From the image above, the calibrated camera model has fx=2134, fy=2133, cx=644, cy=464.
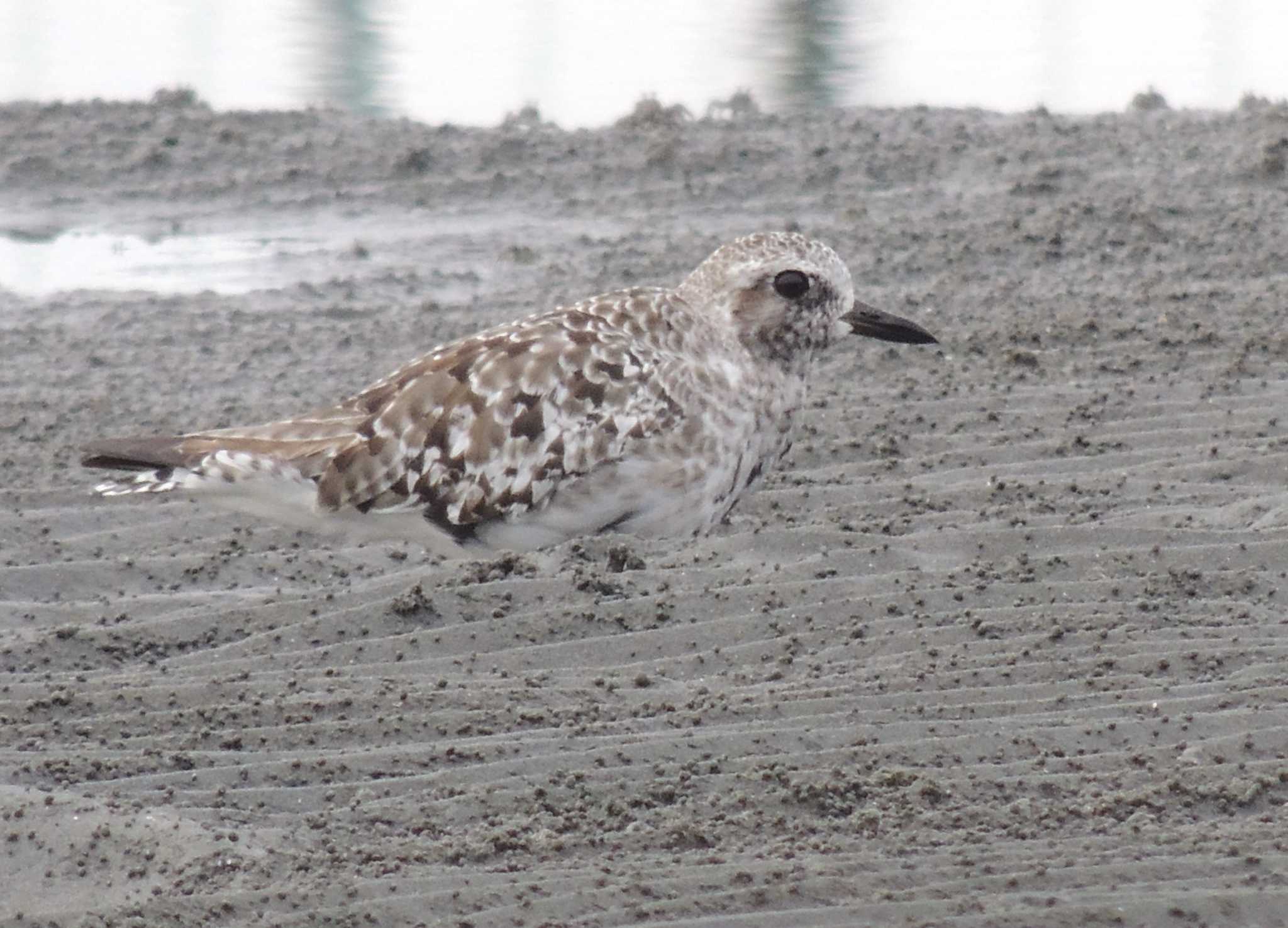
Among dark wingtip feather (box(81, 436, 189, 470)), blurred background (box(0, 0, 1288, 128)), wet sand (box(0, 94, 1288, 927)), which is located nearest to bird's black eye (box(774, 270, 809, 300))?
wet sand (box(0, 94, 1288, 927))

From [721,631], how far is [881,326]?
2.00 m

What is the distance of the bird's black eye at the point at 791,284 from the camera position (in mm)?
8156

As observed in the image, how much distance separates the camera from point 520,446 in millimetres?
7648

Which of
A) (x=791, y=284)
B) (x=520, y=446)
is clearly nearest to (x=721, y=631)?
(x=520, y=446)

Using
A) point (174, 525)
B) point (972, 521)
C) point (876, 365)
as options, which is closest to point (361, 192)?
point (876, 365)

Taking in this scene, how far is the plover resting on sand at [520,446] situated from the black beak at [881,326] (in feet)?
1.89

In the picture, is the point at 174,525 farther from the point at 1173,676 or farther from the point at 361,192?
the point at 361,192

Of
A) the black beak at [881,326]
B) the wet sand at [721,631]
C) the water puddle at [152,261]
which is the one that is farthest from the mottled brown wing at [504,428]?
the water puddle at [152,261]

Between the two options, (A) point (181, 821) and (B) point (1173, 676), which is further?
(B) point (1173, 676)

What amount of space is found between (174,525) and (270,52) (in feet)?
35.4

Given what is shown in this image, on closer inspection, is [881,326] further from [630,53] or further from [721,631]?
[630,53]

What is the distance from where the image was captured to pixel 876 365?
33.3 ft

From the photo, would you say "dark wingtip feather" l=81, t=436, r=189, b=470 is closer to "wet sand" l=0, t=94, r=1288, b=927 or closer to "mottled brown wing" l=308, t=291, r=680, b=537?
"wet sand" l=0, t=94, r=1288, b=927

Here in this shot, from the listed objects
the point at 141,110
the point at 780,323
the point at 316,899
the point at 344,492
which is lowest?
the point at 316,899
